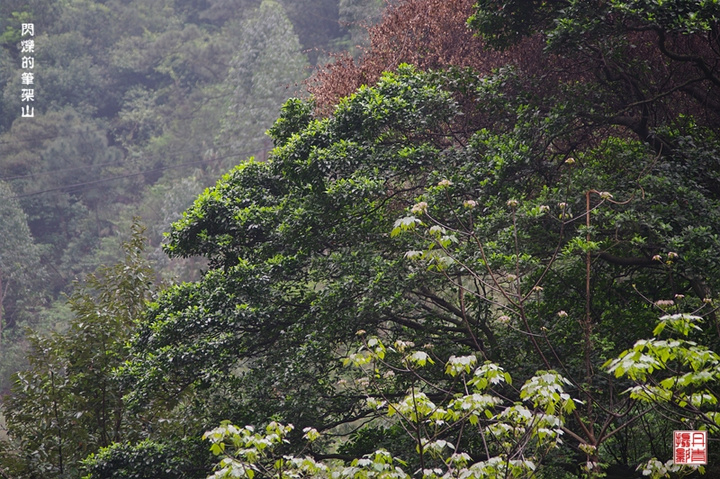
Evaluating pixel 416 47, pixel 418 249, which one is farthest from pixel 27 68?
pixel 418 249

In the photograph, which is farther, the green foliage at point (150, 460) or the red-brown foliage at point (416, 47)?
the red-brown foliage at point (416, 47)

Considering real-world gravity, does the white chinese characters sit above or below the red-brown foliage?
above

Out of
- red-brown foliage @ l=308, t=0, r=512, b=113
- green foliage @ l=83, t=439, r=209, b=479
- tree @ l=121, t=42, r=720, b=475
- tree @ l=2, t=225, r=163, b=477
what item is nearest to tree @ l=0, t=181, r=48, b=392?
tree @ l=2, t=225, r=163, b=477

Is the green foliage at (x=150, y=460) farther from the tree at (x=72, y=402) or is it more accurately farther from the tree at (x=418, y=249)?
the tree at (x=72, y=402)

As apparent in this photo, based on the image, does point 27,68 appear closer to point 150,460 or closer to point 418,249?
point 150,460

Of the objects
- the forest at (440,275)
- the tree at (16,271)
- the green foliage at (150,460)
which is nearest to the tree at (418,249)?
the forest at (440,275)

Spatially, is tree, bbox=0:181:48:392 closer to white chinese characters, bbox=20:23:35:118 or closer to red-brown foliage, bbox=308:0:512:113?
white chinese characters, bbox=20:23:35:118

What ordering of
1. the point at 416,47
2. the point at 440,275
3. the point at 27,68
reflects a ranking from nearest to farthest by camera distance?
the point at 440,275, the point at 416,47, the point at 27,68

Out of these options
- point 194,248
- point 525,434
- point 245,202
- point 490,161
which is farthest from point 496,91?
point 525,434

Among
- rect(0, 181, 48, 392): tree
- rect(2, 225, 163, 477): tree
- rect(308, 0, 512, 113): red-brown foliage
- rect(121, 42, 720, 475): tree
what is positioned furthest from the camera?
rect(0, 181, 48, 392): tree

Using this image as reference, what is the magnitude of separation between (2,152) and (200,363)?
34.9m

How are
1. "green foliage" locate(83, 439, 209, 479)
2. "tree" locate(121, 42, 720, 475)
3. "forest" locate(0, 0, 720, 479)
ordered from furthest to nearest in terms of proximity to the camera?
1. "green foliage" locate(83, 439, 209, 479)
2. "tree" locate(121, 42, 720, 475)
3. "forest" locate(0, 0, 720, 479)

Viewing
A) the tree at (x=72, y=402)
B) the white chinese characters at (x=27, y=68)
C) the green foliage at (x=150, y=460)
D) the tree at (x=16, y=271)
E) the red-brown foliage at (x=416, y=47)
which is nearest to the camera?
the green foliage at (x=150, y=460)

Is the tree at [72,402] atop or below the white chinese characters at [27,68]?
below
